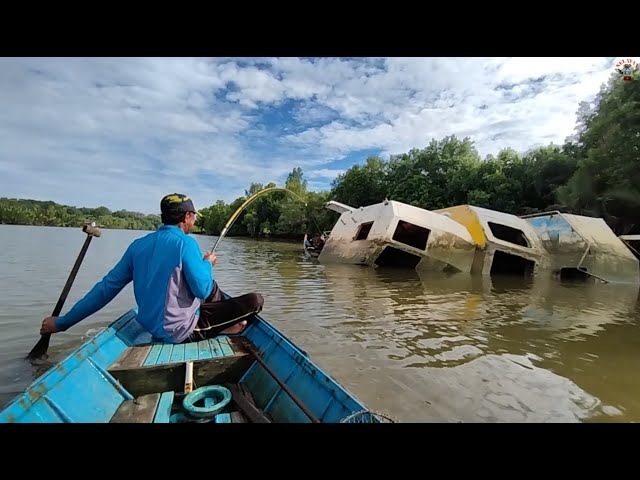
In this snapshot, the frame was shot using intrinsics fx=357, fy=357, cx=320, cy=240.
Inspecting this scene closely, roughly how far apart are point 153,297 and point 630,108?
939 inches

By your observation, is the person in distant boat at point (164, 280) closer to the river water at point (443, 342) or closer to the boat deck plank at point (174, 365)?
the boat deck plank at point (174, 365)

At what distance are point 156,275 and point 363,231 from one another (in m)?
16.4

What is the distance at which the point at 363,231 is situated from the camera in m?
19.4

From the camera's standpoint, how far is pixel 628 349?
20.3 feet

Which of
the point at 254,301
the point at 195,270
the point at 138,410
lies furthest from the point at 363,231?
the point at 138,410

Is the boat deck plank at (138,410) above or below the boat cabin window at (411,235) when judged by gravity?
below

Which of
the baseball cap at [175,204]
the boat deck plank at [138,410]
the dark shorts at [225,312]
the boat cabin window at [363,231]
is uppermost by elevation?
the baseball cap at [175,204]

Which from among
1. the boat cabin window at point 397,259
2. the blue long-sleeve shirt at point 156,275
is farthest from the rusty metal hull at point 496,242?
the blue long-sleeve shirt at point 156,275

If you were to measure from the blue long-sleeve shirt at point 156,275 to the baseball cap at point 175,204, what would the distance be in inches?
7.0

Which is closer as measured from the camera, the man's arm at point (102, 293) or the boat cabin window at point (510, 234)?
the man's arm at point (102, 293)

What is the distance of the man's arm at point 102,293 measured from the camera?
3.46 meters

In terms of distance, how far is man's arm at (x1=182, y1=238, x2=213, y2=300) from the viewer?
3.46 metres
